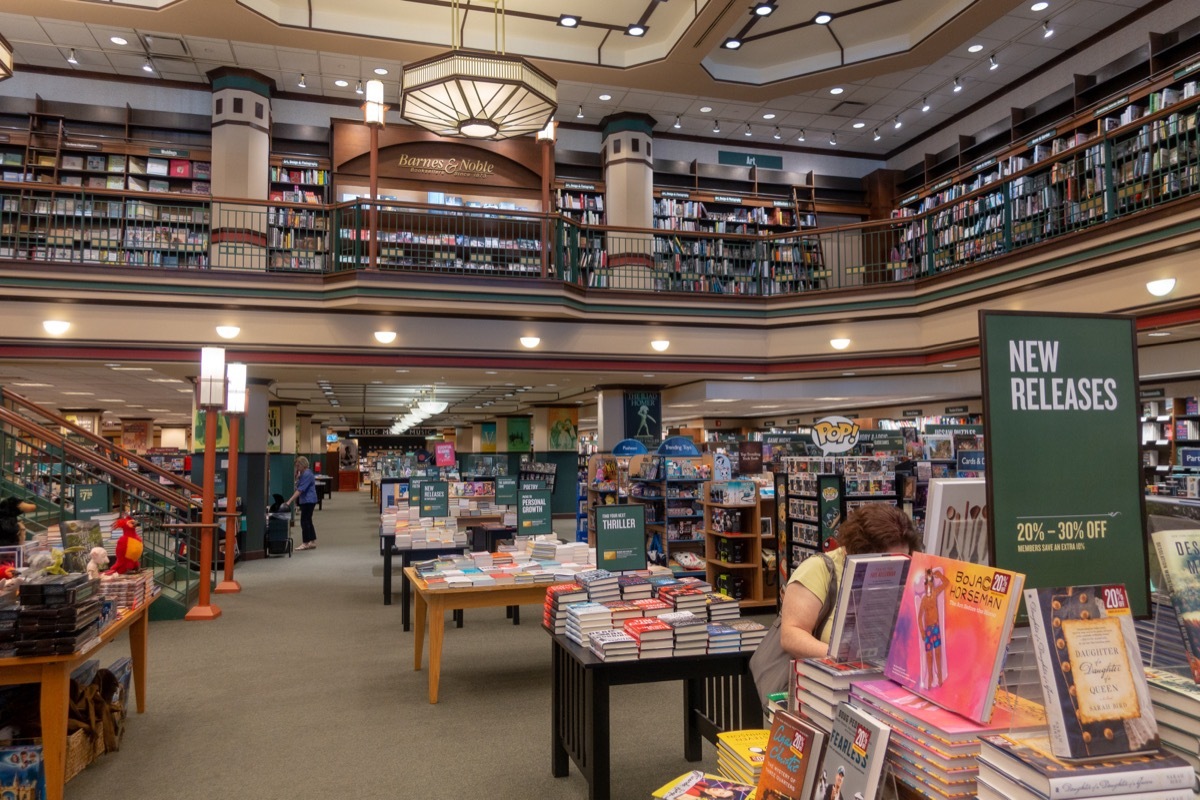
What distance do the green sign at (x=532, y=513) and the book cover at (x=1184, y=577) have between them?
6.56m

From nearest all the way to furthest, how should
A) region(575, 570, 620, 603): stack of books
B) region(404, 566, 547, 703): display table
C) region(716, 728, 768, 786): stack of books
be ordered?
1. region(716, 728, 768, 786): stack of books
2. region(575, 570, 620, 603): stack of books
3. region(404, 566, 547, 703): display table

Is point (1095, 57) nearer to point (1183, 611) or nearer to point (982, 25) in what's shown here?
point (982, 25)

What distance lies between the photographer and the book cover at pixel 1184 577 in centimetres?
143

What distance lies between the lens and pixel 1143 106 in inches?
367

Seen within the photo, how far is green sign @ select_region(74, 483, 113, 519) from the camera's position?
8.59m

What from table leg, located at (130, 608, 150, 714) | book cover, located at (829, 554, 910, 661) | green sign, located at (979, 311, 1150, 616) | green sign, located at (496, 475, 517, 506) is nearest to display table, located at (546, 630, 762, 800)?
book cover, located at (829, 554, 910, 661)

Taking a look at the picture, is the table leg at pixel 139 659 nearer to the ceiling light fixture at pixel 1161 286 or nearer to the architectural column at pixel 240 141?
the architectural column at pixel 240 141

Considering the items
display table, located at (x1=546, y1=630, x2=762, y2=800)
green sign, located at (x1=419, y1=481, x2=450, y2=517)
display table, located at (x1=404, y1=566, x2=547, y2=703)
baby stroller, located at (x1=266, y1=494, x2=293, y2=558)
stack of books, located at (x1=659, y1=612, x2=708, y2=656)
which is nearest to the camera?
display table, located at (x1=546, y1=630, x2=762, y2=800)

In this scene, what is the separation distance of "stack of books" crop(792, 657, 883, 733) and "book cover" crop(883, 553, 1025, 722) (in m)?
0.07

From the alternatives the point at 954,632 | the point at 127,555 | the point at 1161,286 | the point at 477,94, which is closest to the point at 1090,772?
the point at 954,632

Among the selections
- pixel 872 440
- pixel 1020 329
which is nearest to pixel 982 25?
pixel 872 440

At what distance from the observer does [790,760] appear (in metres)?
1.56

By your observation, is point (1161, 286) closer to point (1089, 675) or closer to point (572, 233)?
point (572, 233)

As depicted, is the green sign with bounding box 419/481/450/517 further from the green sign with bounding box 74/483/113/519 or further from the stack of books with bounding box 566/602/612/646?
the stack of books with bounding box 566/602/612/646
